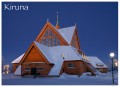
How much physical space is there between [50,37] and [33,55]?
473 cm

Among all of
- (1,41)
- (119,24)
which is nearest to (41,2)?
(1,41)

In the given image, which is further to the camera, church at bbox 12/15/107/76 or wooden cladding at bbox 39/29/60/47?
wooden cladding at bbox 39/29/60/47

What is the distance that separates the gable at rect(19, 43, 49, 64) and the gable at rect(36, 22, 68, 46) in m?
4.17

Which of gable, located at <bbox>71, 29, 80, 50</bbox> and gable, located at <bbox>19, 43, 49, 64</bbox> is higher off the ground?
gable, located at <bbox>71, 29, 80, 50</bbox>

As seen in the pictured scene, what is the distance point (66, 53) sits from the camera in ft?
92.0

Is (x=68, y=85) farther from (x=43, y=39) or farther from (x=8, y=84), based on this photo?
(x=43, y=39)

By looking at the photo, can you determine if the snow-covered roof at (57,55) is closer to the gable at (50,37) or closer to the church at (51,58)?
the church at (51,58)

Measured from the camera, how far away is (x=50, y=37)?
30.1 meters

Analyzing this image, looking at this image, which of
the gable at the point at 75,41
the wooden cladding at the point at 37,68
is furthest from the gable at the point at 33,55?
the gable at the point at 75,41

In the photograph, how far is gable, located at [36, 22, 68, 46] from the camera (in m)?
29.5

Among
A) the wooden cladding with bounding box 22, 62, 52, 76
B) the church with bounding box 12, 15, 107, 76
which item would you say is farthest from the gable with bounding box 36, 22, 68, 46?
the wooden cladding with bounding box 22, 62, 52, 76

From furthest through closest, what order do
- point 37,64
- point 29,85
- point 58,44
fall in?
1. point 58,44
2. point 37,64
3. point 29,85

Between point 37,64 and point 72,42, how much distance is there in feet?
23.5

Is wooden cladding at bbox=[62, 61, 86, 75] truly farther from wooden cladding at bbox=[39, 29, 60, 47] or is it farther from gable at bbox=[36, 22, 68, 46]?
wooden cladding at bbox=[39, 29, 60, 47]
